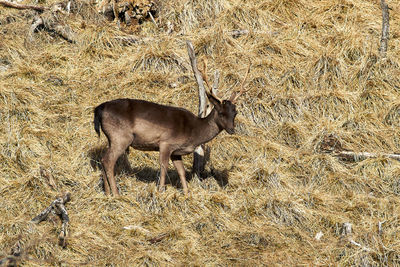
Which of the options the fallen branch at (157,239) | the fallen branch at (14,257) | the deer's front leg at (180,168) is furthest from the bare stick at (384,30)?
the fallen branch at (14,257)

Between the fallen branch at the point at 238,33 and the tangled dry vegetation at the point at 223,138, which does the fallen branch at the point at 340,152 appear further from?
the fallen branch at the point at 238,33

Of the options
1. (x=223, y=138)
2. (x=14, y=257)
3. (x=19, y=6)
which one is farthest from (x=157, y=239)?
(x=19, y=6)

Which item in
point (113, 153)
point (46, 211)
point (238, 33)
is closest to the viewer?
point (46, 211)

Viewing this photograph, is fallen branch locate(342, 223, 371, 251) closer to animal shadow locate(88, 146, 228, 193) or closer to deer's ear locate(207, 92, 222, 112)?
animal shadow locate(88, 146, 228, 193)

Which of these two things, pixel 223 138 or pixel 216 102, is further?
Answer: pixel 223 138

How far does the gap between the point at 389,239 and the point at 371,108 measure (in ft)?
11.6

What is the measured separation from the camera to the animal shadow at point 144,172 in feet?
27.2

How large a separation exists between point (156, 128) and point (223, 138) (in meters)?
1.54

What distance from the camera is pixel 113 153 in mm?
7699

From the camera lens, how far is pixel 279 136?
928 centimetres

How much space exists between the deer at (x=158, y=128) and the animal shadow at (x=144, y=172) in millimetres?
349

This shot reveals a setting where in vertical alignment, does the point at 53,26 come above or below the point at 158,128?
above

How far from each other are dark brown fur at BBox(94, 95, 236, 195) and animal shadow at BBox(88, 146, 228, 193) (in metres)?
0.37

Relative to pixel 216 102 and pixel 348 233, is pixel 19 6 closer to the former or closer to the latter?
pixel 216 102
